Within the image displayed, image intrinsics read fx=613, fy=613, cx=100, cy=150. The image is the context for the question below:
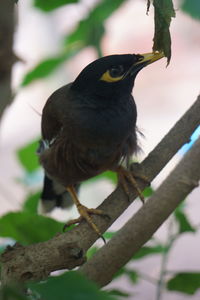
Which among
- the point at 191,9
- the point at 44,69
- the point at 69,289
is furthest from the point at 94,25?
the point at 69,289

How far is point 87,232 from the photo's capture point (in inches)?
52.9

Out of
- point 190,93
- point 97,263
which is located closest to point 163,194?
point 97,263

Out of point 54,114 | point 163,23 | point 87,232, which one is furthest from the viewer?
point 54,114

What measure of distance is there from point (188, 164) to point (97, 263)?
0.36 meters

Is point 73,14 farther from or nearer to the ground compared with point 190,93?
farther from the ground

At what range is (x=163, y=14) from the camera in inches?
34.1

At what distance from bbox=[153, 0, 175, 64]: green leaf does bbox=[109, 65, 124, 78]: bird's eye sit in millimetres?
813

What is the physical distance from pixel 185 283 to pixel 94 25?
3.00 feet

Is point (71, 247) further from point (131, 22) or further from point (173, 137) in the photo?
point (131, 22)

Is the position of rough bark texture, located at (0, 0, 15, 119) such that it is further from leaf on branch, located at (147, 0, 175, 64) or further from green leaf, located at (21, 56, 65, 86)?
leaf on branch, located at (147, 0, 175, 64)

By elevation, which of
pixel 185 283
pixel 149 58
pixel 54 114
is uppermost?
pixel 149 58

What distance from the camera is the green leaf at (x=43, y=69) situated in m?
1.96

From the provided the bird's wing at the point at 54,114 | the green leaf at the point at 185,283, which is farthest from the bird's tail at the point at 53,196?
the green leaf at the point at 185,283

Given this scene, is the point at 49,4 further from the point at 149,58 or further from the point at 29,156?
the point at 29,156
